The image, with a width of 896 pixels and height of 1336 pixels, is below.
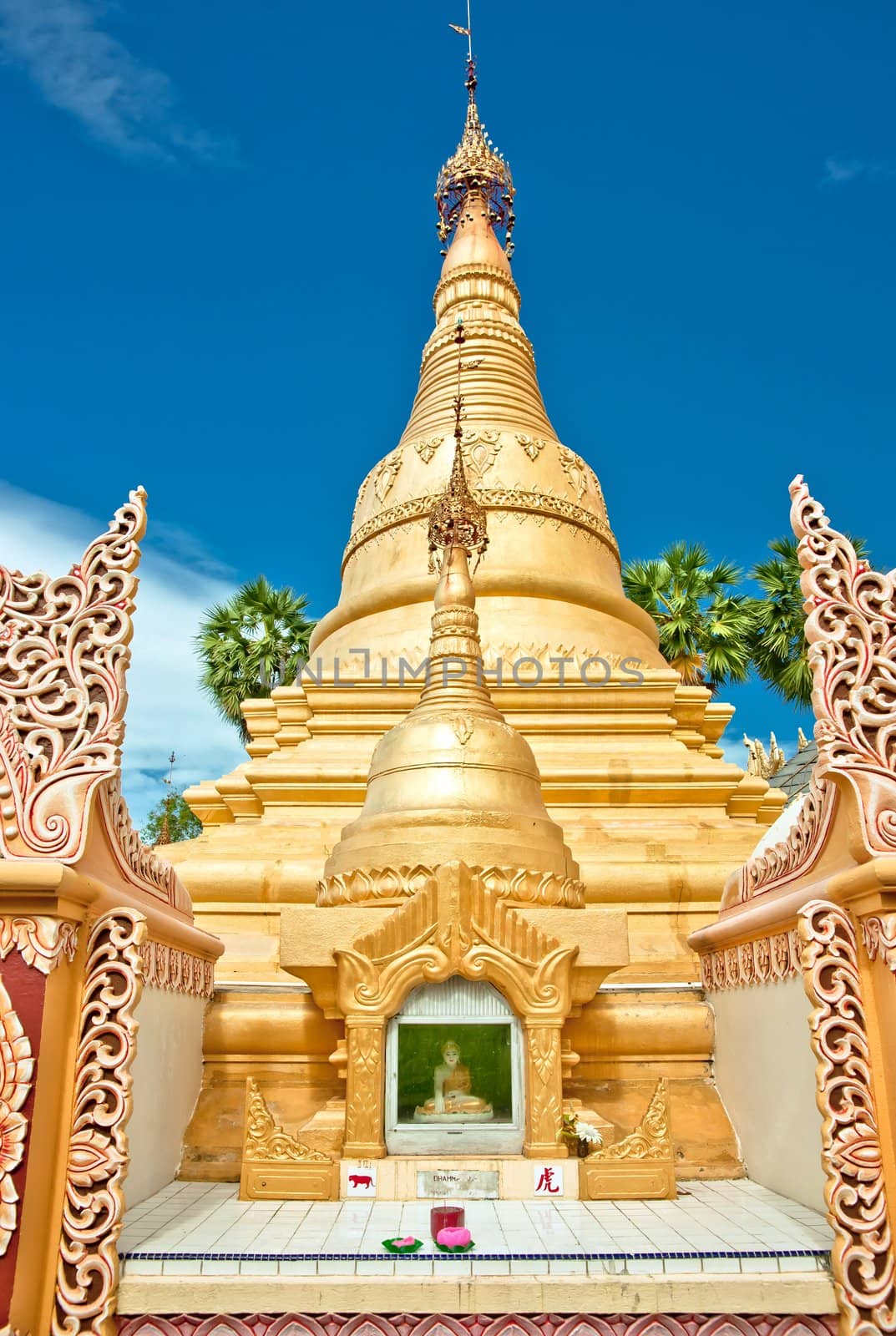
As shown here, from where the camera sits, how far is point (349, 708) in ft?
42.9

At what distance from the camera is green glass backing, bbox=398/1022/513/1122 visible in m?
6.45

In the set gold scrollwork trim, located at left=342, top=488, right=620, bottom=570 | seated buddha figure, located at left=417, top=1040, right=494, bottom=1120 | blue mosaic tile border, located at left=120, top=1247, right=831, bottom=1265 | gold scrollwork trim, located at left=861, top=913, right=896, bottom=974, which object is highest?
gold scrollwork trim, located at left=342, top=488, right=620, bottom=570

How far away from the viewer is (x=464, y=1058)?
6.51m

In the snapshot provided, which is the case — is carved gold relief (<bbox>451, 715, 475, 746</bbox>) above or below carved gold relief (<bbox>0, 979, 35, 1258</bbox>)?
above

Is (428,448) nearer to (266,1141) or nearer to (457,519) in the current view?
(457,519)

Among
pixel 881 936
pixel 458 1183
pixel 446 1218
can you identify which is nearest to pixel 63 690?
pixel 446 1218

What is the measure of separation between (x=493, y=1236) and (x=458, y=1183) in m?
1.06

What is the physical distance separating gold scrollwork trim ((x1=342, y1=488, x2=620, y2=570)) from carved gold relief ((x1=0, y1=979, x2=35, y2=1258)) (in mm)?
11571

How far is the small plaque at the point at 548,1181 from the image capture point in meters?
6.06

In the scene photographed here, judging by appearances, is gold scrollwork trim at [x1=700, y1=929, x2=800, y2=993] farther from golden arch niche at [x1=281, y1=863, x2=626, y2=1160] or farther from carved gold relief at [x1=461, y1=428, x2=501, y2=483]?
carved gold relief at [x1=461, y1=428, x2=501, y2=483]

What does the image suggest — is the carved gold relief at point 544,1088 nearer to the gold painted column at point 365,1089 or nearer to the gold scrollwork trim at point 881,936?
the gold painted column at point 365,1089

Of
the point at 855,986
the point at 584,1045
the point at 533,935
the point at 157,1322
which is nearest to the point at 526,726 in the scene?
the point at 584,1045

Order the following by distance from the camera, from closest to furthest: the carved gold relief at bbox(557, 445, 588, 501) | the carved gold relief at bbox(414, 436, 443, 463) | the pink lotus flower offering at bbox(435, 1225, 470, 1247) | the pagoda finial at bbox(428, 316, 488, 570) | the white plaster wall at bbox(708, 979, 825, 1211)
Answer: the pink lotus flower offering at bbox(435, 1225, 470, 1247) → the white plaster wall at bbox(708, 979, 825, 1211) → the pagoda finial at bbox(428, 316, 488, 570) → the carved gold relief at bbox(414, 436, 443, 463) → the carved gold relief at bbox(557, 445, 588, 501)

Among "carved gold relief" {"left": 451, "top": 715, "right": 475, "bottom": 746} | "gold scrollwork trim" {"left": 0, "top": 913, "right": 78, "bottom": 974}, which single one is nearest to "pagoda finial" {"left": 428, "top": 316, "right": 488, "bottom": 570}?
"carved gold relief" {"left": 451, "top": 715, "right": 475, "bottom": 746}
